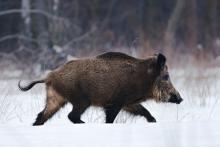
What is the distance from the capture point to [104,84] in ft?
23.8

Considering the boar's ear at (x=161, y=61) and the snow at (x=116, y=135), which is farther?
the boar's ear at (x=161, y=61)

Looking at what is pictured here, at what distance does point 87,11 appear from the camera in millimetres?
28609

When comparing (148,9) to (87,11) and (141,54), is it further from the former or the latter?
(141,54)

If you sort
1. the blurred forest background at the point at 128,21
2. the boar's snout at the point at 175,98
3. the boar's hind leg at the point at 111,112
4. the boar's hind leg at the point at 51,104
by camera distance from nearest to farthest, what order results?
1. the boar's hind leg at the point at 111,112
2. the boar's hind leg at the point at 51,104
3. the boar's snout at the point at 175,98
4. the blurred forest background at the point at 128,21

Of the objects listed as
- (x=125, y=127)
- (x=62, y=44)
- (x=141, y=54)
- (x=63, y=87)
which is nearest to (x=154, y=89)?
(x=63, y=87)

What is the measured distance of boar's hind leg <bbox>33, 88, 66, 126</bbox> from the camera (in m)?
7.26

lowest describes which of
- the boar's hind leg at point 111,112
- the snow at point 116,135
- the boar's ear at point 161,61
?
the snow at point 116,135

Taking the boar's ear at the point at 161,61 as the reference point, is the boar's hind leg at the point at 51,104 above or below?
below

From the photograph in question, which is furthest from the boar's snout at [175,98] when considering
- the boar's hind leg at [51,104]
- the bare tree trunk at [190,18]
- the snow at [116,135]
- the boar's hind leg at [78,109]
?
the bare tree trunk at [190,18]

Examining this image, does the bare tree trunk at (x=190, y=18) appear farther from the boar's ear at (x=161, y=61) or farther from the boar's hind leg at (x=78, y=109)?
the boar's hind leg at (x=78, y=109)

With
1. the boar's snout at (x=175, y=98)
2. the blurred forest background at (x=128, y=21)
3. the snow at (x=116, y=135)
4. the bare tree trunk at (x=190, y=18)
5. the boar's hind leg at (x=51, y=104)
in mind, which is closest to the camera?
the snow at (x=116, y=135)

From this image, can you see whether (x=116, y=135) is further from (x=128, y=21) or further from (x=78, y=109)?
(x=128, y=21)

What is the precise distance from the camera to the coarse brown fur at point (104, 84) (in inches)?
282

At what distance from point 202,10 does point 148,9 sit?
246 cm
